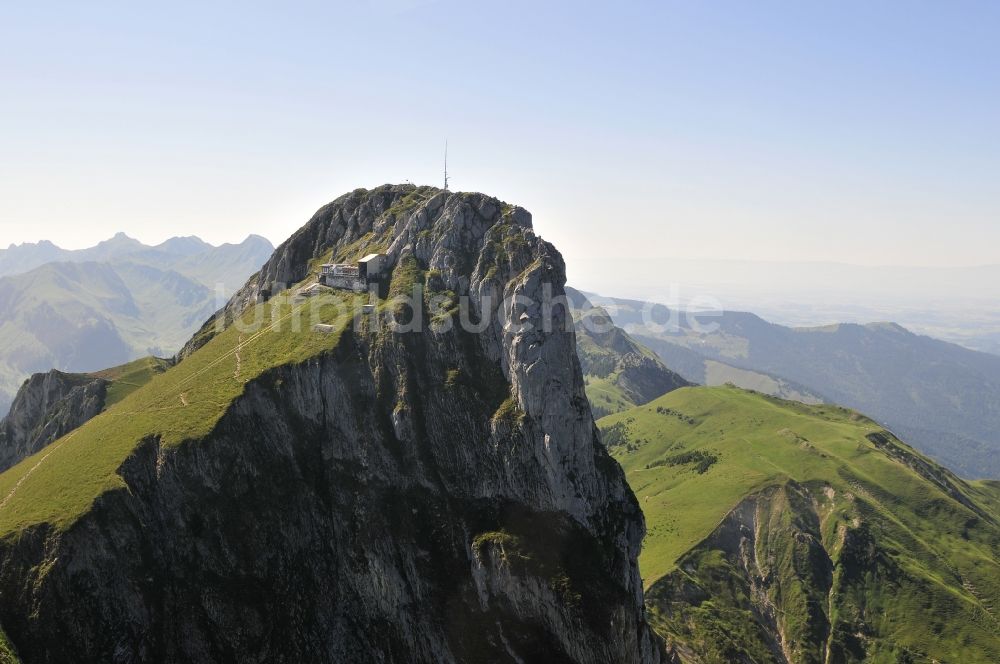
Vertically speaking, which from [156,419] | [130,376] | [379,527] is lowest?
[379,527]

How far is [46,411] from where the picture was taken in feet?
482

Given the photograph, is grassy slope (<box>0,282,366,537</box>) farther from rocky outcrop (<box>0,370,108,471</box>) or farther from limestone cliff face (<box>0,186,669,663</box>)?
rocky outcrop (<box>0,370,108,471</box>)

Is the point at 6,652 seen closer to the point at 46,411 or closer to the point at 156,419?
the point at 156,419

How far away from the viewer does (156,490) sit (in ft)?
286

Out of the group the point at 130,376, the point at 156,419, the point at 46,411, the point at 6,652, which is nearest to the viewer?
the point at 6,652

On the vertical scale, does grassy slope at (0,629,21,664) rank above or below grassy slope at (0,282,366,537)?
below

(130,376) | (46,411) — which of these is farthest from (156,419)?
(46,411)

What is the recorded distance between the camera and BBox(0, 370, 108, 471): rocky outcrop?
131 meters

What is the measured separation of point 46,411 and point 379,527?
113 m

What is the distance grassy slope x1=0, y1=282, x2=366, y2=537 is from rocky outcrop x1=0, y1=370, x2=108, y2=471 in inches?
1097

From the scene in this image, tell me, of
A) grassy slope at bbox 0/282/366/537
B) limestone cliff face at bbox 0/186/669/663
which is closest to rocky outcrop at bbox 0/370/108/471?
grassy slope at bbox 0/282/366/537

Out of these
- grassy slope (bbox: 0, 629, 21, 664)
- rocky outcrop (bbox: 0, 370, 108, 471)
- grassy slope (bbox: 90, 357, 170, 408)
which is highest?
grassy slope (bbox: 90, 357, 170, 408)

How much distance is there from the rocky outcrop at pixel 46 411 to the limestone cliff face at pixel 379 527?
59059 millimetres

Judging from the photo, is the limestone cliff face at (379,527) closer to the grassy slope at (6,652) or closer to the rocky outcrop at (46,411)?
the grassy slope at (6,652)
